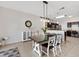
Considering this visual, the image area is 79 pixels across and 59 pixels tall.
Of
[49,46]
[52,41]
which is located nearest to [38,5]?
[52,41]

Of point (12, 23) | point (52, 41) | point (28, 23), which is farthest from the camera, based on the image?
point (28, 23)

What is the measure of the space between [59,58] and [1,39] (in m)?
3.69

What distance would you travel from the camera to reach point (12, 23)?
5.28 m

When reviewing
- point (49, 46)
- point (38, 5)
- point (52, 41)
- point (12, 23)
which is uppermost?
point (38, 5)

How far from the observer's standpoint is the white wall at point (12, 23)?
4.84 meters

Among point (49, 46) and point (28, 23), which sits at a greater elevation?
point (28, 23)

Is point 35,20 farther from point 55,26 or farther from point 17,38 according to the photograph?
point 55,26

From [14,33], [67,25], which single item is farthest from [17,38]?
[67,25]

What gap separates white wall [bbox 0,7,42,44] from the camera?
484cm

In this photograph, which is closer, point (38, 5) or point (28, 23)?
point (38, 5)

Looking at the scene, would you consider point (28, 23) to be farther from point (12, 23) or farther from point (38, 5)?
point (38, 5)

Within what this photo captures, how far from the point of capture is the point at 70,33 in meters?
9.30

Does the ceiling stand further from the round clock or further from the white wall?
the round clock

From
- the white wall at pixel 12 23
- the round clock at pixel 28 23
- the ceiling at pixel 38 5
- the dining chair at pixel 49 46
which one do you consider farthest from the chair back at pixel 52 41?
the round clock at pixel 28 23
